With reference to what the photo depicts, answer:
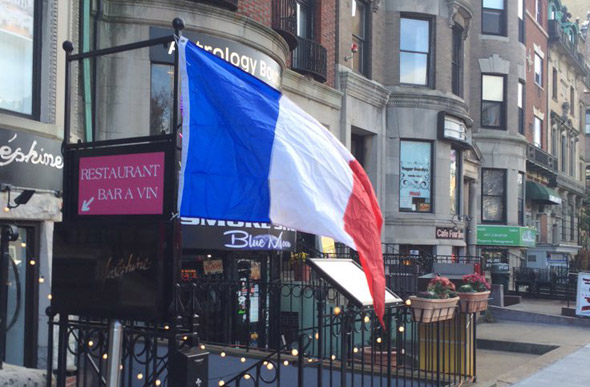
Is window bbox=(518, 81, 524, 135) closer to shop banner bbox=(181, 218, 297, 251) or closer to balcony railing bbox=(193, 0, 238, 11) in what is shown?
shop banner bbox=(181, 218, 297, 251)

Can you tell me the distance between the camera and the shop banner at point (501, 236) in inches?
1089

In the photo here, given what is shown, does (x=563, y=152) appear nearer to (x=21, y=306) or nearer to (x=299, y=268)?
(x=299, y=268)

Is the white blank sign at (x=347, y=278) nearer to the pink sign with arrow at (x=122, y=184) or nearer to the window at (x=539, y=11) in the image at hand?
the pink sign with arrow at (x=122, y=184)

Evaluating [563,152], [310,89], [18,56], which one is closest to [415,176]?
[310,89]

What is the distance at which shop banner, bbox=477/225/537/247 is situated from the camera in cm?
2767

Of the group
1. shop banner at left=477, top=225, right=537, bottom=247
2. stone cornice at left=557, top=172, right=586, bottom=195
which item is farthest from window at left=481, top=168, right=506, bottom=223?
stone cornice at left=557, top=172, right=586, bottom=195

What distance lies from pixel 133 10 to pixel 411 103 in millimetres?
11247

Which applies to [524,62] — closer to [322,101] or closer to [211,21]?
[322,101]

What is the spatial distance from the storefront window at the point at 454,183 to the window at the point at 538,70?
534 inches

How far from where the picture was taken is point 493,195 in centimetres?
2898

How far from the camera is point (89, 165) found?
15.8 ft

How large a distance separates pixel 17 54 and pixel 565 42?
117 ft

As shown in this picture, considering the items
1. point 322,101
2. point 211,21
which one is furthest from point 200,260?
point 322,101

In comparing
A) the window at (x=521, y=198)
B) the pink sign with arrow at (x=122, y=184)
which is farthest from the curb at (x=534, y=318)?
the pink sign with arrow at (x=122, y=184)
